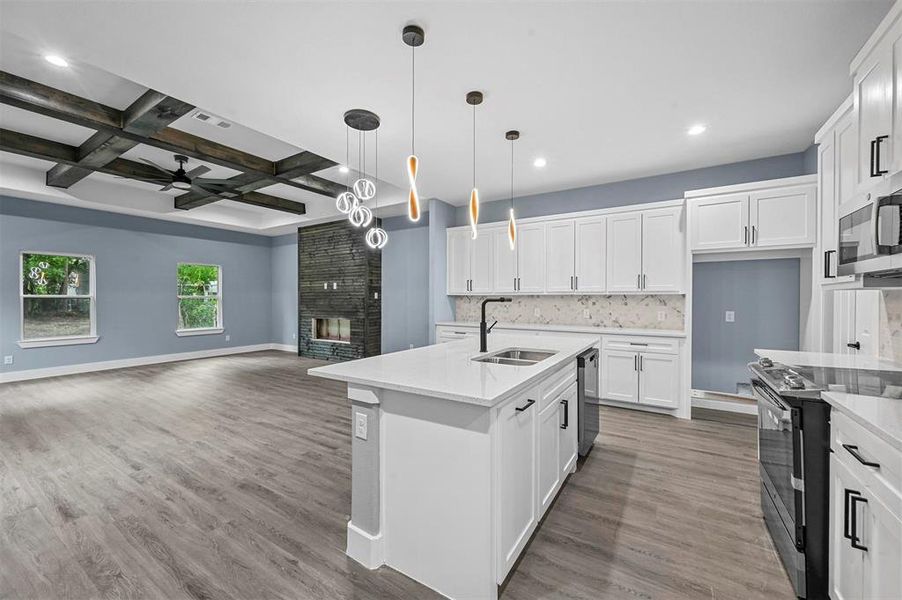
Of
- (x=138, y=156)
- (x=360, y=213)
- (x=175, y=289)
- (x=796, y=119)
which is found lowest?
(x=175, y=289)

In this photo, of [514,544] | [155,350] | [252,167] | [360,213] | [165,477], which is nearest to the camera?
[514,544]

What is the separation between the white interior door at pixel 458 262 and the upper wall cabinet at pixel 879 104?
14.4 feet

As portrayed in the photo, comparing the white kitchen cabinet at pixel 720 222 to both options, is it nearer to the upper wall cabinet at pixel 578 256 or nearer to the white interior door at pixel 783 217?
the white interior door at pixel 783 217

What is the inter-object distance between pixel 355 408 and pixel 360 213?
6.01 feet

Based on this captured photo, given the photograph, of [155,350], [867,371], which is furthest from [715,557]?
[155,350]

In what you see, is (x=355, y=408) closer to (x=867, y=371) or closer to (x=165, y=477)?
(x=165, y=477)

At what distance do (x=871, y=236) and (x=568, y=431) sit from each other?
1.89 metres

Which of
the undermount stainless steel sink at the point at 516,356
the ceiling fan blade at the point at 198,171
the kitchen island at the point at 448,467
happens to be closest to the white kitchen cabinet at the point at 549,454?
the kitchen island at the point at 448,467

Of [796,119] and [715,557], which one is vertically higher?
[796,119]

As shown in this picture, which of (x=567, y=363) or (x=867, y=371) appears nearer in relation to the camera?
(x=867, y=371)

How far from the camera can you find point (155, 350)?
25.1ft

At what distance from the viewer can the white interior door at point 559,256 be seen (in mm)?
5150

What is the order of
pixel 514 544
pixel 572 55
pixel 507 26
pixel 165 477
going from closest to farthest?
1. pixel 514 544
2. pixel 507 26
3. pixel 572 55
4. pixel 165 477

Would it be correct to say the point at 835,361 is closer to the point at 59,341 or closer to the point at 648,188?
the point at 648,188
